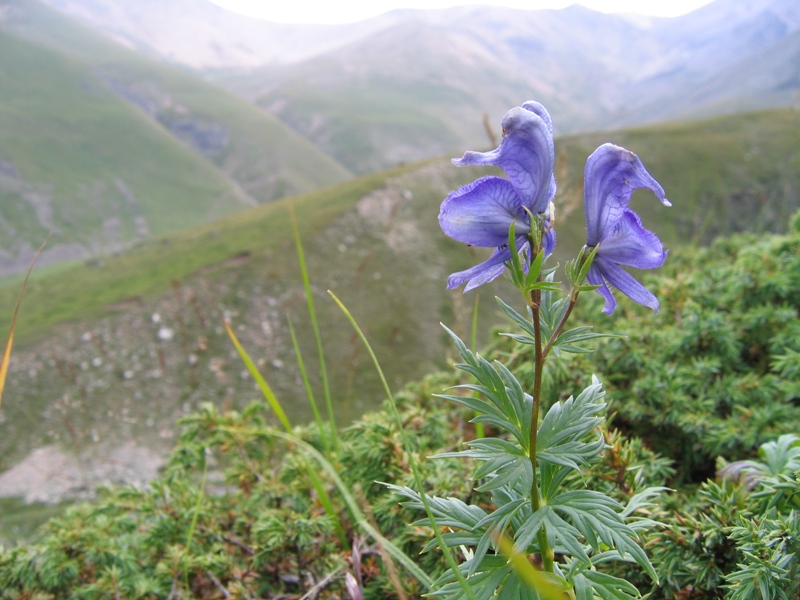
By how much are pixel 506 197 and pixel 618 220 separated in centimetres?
31

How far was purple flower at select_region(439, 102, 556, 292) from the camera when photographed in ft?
4.19

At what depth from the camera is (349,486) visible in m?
2.40

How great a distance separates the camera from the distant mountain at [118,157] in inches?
2985

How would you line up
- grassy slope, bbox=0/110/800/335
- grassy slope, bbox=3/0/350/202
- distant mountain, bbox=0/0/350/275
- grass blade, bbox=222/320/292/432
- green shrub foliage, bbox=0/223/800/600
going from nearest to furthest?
green shrub foliage, bbox=0/223/800/600 → grass blade, bbox=222/320/292/432 → grassy slope, bbox=0/110/800/335 → distant mountain, bbox=0/0/350/275 → grassy slope, bbox=3/0/350/202

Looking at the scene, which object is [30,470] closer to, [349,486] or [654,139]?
[349,486]

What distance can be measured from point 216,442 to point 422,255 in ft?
67.4

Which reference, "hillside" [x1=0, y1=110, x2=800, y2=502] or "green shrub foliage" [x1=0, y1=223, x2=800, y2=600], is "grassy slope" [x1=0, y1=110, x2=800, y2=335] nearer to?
"hillside" [x1=0, y1=110, x2=800, y2=502]

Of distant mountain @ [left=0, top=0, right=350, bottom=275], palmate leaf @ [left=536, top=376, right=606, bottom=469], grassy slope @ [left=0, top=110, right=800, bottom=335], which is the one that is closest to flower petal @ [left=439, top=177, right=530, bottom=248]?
palmate leaf @ [left=536, top=376, right=606, bottom=469]

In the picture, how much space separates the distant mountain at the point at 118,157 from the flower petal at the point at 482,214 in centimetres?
8490

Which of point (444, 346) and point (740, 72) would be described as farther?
point (740, 72)

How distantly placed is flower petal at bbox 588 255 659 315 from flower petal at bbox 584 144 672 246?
0.07 meters

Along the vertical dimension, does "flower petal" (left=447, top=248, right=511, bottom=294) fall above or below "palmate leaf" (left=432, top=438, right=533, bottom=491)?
above

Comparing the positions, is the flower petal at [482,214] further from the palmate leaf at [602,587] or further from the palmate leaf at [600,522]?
the palmate leaf at [602,587]

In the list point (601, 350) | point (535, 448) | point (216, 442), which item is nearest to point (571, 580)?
point (535, 448)
